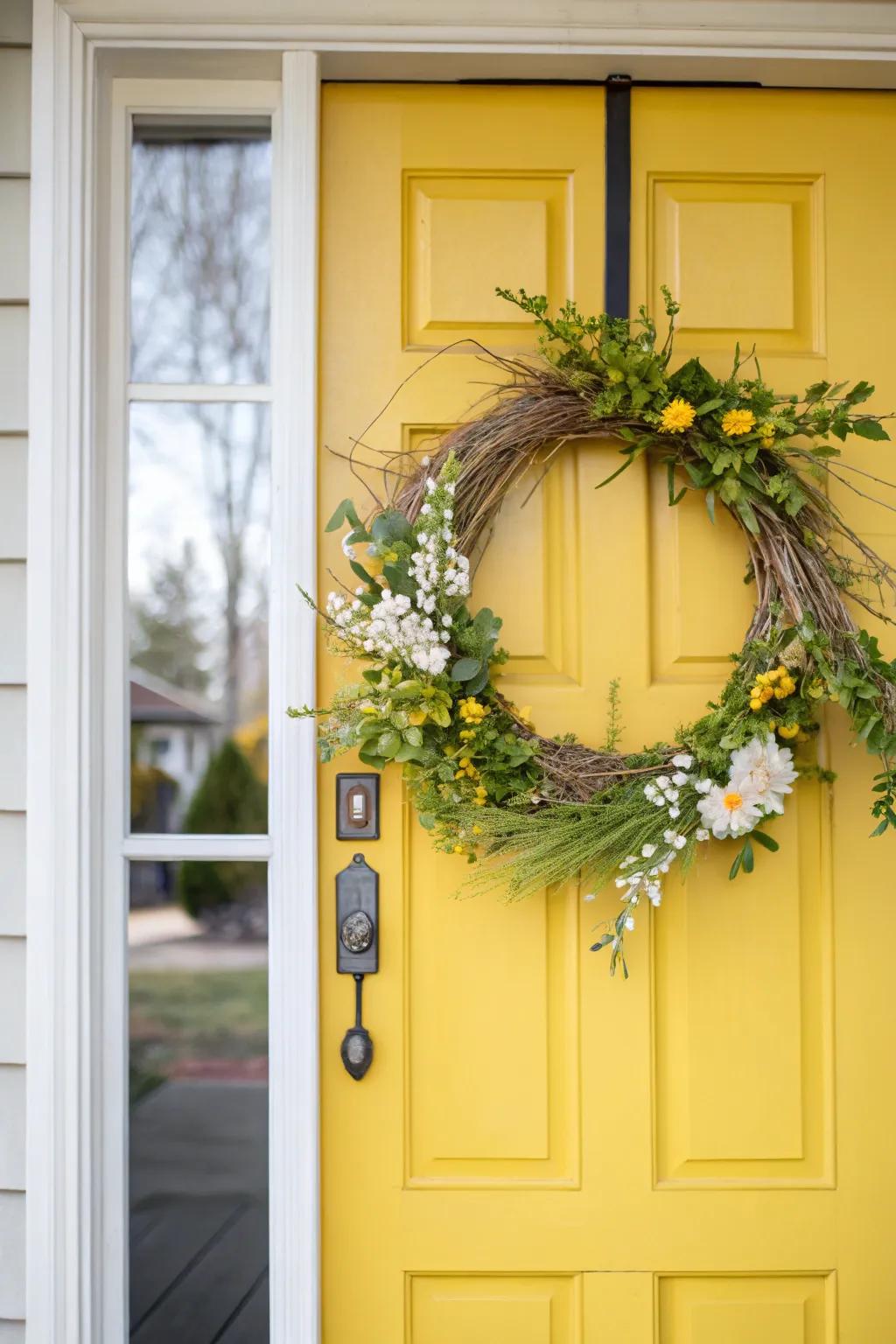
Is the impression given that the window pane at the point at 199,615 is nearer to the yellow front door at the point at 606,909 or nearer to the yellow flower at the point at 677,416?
the yellow front door at the point at 606,909

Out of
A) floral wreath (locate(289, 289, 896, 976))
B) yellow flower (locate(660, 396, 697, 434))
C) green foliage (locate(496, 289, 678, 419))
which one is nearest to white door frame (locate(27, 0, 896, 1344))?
floral wreath (locate(289, 289, 896, 976))

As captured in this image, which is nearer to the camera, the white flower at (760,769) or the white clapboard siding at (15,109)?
the white flower at (760,769)

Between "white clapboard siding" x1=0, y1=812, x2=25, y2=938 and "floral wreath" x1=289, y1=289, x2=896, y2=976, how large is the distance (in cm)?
49

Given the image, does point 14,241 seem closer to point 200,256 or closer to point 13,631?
point 200,256

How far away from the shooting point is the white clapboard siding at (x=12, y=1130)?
1362 millimetres

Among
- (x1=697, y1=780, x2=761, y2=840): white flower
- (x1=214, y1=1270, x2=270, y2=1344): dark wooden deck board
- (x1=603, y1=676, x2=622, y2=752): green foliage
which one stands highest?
(x1=603, y1=676, x2=622, y2=752): green foliage

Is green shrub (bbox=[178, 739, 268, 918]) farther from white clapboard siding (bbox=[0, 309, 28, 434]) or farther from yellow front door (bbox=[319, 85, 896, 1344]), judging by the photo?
white clapboard siding (bbox=[0, 309, 28, 434])

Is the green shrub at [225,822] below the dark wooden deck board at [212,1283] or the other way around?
the other way around

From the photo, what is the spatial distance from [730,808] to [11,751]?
107 cm

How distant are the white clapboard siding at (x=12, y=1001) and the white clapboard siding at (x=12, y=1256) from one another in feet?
0.71

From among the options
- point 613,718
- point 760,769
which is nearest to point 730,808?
point 760,769

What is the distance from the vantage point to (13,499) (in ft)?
4.52

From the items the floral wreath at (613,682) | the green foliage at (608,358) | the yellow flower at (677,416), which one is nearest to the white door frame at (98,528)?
the floral wreath at (613,682)

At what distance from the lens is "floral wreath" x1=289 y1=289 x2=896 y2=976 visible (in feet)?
4.19
